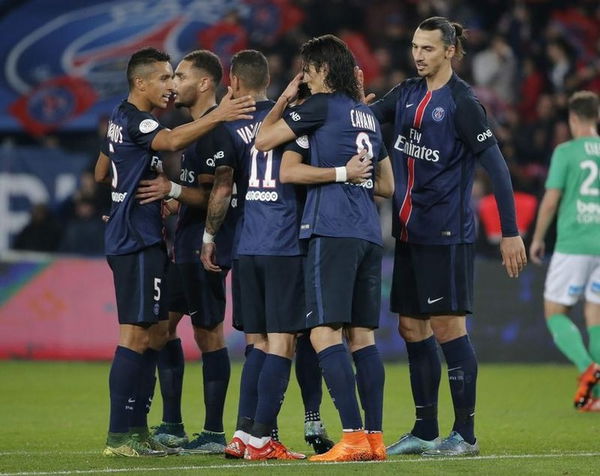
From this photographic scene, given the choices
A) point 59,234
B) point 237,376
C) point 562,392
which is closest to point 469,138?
point 562,392

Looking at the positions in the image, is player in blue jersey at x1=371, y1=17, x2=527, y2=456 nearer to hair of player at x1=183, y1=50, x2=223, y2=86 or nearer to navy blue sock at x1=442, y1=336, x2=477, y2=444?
navy blue sock at x1=442, y1=336, x2=477, y2=444

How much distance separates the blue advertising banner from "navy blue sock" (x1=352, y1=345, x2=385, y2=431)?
10880 mm

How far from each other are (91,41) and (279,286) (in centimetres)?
1181

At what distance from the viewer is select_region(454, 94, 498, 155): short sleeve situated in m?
7.54

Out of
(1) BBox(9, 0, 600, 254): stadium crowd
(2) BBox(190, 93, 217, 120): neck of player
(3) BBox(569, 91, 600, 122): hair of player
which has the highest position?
(1) BBox(9, 0, 600, 254): stadium crowd

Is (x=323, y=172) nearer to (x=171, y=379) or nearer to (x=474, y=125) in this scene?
(x=474, y=125)

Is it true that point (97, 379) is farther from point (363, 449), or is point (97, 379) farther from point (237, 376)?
point (363, 449)

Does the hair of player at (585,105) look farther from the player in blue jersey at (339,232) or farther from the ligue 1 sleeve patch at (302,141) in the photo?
the ligue 1 sleeve patch at (302,141)

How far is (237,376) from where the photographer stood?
13211 millimetres

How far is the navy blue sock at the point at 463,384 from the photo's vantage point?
7559mm

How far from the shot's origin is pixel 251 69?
7.96 meters

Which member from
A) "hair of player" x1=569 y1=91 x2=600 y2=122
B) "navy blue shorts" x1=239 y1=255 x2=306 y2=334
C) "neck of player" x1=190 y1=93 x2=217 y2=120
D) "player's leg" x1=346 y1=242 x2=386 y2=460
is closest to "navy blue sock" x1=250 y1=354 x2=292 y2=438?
"navy blue shorts" x1=239 y1=255 x2=306 y2=334

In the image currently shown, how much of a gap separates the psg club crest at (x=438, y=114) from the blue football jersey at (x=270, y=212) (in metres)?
0.94

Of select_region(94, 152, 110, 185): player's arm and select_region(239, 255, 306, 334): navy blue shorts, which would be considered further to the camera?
select_region(94, 152, 110, 185): player's arm
